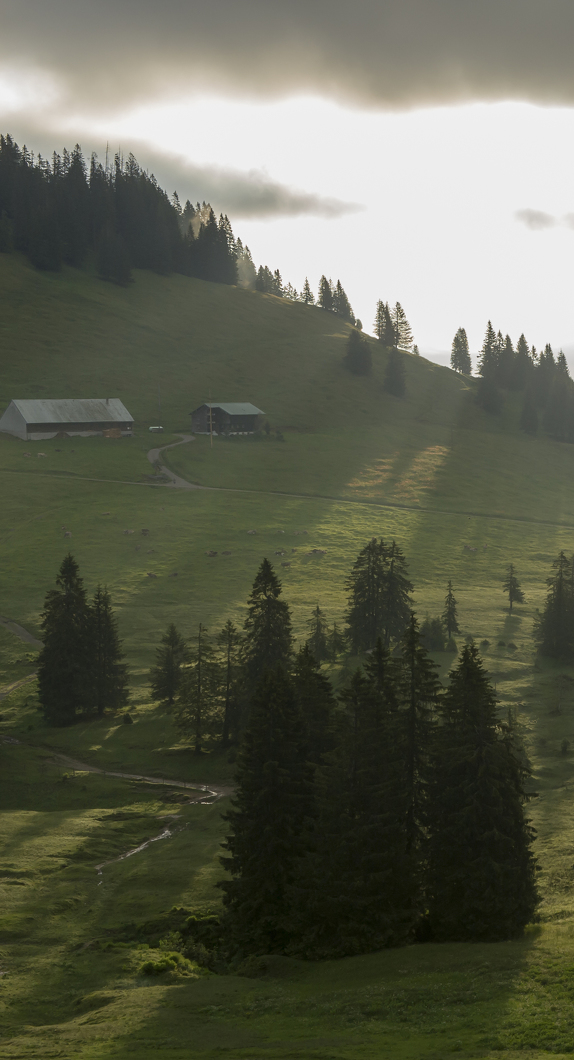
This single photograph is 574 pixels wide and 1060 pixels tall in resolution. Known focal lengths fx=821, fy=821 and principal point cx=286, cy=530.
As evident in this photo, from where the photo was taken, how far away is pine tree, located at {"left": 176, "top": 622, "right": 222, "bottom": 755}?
206 feet

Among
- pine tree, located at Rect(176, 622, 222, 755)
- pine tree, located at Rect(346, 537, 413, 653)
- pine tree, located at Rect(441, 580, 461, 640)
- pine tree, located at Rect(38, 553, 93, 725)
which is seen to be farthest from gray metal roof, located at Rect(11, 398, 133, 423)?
pine tree, located at Rect(176, 622, 222, 755)

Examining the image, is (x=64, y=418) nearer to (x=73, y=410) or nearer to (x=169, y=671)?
(x=73, y=410)

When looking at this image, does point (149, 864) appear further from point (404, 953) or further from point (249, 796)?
point (404, 953)

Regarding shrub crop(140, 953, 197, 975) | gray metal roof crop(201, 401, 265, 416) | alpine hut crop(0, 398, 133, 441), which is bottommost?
shrub crop(140, 953, 197, 975)

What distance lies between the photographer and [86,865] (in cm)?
4575

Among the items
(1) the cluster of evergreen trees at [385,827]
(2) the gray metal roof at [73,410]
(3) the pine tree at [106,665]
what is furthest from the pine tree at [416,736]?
(2) the gray metal roof at [73,410]

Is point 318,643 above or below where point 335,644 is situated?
above

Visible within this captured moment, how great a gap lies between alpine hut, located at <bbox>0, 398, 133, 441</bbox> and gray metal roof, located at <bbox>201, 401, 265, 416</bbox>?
19.4 metres

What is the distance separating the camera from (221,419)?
172 meters

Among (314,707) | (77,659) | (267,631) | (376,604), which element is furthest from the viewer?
(376,604)

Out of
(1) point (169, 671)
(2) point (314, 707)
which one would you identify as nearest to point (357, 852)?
(2) point (314, 707)

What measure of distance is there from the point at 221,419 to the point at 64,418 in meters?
32.2

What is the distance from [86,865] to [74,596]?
31468 millimetres

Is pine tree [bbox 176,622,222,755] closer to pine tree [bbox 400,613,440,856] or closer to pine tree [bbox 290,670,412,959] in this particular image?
pine tree [bbox 290,670,412,959]
